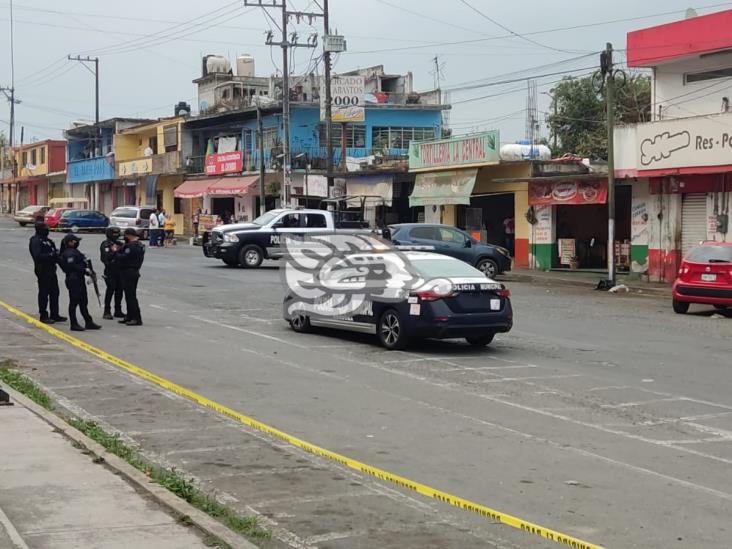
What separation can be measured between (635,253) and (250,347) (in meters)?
18.2

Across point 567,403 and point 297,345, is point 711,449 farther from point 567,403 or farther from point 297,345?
point 297,345

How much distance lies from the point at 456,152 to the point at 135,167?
35.8 metres

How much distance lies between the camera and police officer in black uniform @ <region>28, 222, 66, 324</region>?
17062mm

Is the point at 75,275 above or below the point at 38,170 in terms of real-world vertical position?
below

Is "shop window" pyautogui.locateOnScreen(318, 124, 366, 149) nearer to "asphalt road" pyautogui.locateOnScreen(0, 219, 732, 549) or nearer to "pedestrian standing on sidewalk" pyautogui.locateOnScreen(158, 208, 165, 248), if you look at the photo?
"pedestrian standing on sidewalk" pyautogui.locateOnScreen(158, 208, 165, 248)

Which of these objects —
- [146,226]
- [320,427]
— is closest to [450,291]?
[320,427]

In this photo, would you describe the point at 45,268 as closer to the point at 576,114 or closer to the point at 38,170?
the point at 576,114

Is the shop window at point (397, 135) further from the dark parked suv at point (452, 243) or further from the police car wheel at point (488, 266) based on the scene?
the police car wheel at point (488, 266)

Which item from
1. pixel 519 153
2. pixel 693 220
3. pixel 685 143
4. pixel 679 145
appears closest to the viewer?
pixel 685 143

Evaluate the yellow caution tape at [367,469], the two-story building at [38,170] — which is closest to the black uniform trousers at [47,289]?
the yellow caution tape at [367,469]

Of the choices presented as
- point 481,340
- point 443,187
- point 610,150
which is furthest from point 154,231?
point 481,340

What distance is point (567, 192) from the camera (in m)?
32.7

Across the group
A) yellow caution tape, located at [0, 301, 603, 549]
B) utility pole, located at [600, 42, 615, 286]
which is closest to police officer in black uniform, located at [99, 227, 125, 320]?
yellow caution tape, located at [0, 301, 603, 549]

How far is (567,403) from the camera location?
1102cm
